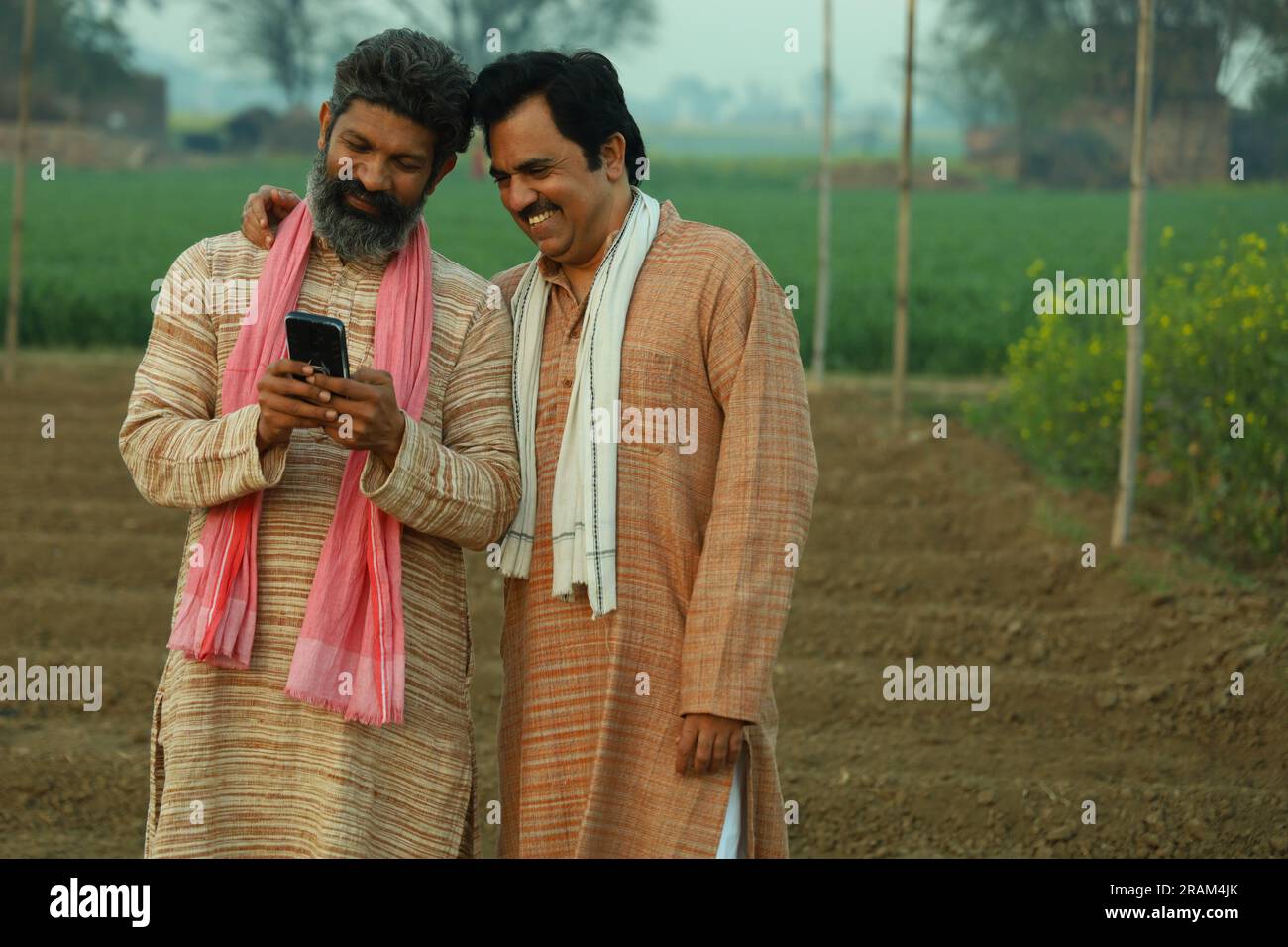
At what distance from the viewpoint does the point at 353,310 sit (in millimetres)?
2668

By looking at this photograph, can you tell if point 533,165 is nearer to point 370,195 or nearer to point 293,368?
point 370,195

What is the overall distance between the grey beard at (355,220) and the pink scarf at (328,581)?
4.3 inches

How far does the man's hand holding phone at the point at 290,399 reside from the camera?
2.31 metres

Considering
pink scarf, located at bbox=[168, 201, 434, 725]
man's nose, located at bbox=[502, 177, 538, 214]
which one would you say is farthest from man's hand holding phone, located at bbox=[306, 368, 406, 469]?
man's nose, located at bbox=[502, 177, 538, 214]

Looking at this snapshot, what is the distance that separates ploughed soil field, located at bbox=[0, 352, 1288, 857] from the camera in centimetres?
453

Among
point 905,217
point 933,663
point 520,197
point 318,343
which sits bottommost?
point 933,663

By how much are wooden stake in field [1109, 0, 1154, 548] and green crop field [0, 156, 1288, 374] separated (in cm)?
178

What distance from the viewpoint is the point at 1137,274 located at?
6195 millimetres

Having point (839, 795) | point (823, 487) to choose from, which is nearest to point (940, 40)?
point (823, 487)

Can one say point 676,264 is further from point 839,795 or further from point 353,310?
point 839,795

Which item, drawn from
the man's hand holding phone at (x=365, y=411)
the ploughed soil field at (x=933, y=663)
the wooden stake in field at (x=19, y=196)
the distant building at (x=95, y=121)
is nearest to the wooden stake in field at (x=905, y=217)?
the ploughed soil field at (x=933, y=663)

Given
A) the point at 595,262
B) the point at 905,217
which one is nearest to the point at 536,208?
the point at 595,262

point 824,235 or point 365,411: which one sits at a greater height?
point 824,235

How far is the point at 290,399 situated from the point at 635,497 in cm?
64
